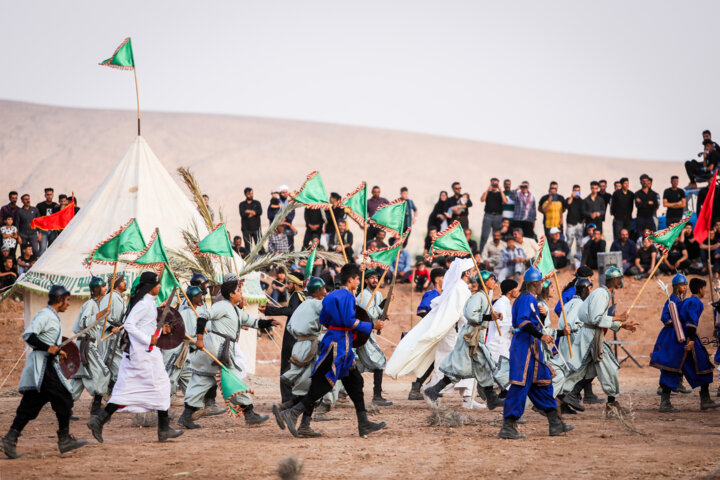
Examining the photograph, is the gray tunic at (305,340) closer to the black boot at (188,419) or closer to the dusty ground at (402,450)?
the dusty ground at (402,450)

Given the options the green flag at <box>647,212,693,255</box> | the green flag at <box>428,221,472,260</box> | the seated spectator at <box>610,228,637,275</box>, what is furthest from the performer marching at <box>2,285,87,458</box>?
the seated spectator at <box>610,228,637,275</box>

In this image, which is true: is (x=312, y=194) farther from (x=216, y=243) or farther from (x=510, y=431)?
(x=510, y=431)

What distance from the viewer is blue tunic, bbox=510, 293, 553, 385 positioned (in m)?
8.93

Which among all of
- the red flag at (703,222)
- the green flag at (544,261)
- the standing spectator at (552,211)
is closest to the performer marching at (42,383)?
the green flag at (544,261)

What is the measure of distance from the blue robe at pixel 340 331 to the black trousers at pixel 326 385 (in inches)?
1.8

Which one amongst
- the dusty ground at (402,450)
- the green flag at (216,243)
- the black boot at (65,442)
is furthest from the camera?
the green flag at (216,243)

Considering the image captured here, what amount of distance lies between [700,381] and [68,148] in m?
67.6

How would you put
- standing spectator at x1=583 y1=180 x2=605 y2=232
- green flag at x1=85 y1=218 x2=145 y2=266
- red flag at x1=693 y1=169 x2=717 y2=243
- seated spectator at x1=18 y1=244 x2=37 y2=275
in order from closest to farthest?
green flag at x1=85 y1=218 x2=145 y2=266, red flag at x1=693 y1=169 x2=717 y2=243, seated spectator at x1=18 y1=244 x2=37 y2=275, standing spectator at x1=583 y1=180 x2=605 y2=232

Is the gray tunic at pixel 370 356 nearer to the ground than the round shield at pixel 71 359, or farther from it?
nearer to the ground

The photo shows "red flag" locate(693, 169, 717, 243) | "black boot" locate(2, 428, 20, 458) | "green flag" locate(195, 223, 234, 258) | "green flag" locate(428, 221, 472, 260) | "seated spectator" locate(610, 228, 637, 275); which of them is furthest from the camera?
"seated spectator" locate(610, 228, 637, 275)

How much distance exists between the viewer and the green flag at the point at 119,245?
33.5ft

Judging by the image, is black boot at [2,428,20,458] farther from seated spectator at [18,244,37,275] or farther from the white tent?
seated spectator at [18,244,37,275]

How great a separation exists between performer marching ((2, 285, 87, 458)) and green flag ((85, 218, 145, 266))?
1.72 m

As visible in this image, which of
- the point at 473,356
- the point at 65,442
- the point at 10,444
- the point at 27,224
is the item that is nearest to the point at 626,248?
the point at 473,356
